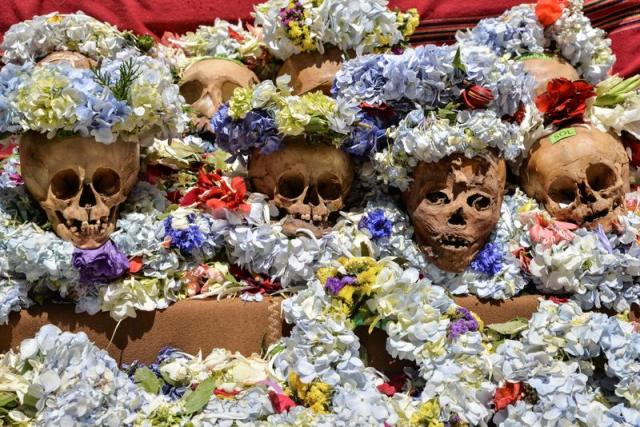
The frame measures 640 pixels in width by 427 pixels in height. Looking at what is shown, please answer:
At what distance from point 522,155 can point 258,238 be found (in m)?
1.16

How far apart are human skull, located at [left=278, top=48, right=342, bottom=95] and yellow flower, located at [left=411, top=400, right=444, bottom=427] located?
1437 millimetres

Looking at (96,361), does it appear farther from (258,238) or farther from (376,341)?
(376,341)

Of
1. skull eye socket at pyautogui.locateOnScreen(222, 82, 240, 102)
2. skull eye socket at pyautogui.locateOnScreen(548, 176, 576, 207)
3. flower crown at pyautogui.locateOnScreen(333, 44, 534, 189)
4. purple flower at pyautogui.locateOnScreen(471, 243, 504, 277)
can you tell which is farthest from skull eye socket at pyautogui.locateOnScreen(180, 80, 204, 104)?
skull eye socket at pyautogui.locateOnScreen(548, 176, 576, 207)

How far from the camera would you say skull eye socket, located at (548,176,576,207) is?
9.96 feet

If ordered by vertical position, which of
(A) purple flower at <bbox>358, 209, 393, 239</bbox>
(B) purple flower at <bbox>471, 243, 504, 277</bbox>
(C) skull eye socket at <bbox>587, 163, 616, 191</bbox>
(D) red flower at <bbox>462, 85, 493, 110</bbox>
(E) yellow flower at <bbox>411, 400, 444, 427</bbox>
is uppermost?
(D) red flower at <bbox>462, 85, 493, 110</bbox>

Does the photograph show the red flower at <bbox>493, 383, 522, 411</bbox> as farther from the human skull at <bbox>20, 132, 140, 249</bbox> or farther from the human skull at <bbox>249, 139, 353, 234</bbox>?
the human skull at <bbox>20, 132, 140, 249</bbox>

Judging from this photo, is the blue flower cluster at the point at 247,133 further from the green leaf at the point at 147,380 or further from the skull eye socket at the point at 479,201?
the green leaf at the point at 147,380

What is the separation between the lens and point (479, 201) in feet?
9.43

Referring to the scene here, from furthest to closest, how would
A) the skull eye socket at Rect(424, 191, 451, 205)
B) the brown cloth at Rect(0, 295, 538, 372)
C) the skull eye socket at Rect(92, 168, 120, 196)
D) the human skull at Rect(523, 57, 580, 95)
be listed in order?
the human skull at Rect(523, 57, 580, 95) < the skull eye socket at Rect(424, 191, 451, 205) < the skull eye socket at Rect(92, 168, 120, 196) < the brown cloth at Rect(0, 295, 538, 372)

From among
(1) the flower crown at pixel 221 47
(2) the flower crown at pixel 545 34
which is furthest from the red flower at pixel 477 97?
(1) the flower crown at pixel 221 47

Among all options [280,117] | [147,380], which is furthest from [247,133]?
[147,380]

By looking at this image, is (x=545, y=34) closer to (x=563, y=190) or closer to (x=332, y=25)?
(x=563, y=190)

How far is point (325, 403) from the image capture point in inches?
94.1

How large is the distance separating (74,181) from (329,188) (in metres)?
0.93
